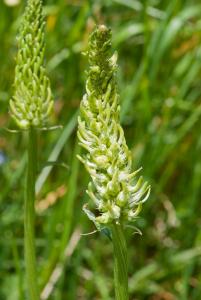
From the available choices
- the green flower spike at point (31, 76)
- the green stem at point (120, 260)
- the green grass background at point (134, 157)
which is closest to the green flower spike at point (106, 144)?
the green stem at point (120, 260)

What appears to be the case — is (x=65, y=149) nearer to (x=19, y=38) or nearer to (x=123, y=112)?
(x=123, y=112)

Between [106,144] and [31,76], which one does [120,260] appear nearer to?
[106,144]

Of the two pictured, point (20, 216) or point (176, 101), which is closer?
point (20, 216)

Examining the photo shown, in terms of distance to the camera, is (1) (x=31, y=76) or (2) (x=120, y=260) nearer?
(2) (x=120, y=260)

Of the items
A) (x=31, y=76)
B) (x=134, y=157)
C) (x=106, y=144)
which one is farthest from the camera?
(x=134, y=157)

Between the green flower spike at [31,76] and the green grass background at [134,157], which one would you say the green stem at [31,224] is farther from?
the green grass background at [134,157]

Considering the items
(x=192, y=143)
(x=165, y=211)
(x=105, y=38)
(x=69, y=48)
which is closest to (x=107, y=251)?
(x=165, y=211)

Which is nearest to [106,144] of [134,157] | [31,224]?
[31,224]
